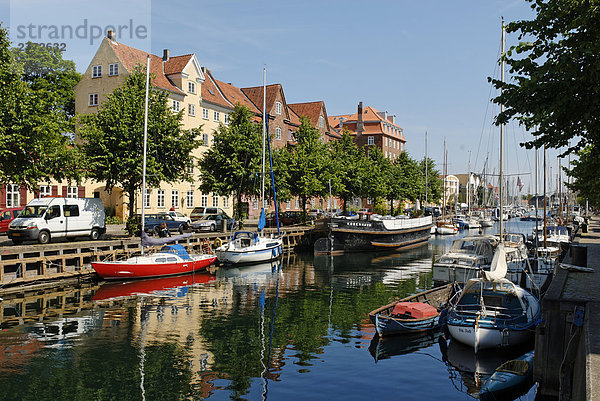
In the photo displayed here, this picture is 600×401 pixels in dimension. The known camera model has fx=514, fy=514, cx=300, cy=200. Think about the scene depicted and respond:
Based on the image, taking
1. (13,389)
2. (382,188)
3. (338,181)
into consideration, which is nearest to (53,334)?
(13,389)

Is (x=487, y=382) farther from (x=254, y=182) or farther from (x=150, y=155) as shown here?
(x=254, y=182)

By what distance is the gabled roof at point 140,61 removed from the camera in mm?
56938

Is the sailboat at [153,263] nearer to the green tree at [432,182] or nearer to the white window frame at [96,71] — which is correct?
the white window frame at [96,71]

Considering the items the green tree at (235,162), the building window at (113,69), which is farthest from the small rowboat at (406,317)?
the building window at (113,69)

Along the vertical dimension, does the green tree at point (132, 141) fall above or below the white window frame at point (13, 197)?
above

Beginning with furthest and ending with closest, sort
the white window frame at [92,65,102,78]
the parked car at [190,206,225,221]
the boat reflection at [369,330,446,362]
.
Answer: the white window frame at [92,65,102,78]
the parked car at [190,206,225,221]
the boat reflection at [369,330,446,362]

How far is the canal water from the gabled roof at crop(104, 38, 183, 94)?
3603cm

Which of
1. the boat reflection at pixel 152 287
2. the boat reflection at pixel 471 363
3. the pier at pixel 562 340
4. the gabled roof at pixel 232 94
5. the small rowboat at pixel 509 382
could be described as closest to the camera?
the pier at pixel 562 340

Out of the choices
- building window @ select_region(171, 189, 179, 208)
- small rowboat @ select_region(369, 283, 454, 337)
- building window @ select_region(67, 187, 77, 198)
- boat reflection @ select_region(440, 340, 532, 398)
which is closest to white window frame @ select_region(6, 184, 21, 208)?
building window @ select_region(67, 187, 77, 198)

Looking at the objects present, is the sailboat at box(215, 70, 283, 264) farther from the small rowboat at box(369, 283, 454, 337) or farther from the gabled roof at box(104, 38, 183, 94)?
the gabled roof at box(104, 38, 183, 94)

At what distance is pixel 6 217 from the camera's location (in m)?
39.1

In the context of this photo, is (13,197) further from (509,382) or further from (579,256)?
(509,382)

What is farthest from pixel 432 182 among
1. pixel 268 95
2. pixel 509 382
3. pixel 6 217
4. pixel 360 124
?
pixel 509 382

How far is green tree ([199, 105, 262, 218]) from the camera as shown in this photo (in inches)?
1716
